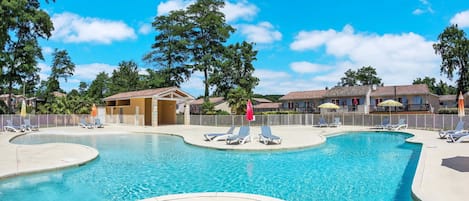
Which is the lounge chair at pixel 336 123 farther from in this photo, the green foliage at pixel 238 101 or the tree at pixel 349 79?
the tree at pixel 349 79

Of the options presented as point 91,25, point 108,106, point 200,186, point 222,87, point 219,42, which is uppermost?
point 219,42

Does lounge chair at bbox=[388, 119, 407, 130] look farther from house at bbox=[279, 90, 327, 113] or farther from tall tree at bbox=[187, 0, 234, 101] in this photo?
tall tree at bbox=[187, 0, 234, 101]

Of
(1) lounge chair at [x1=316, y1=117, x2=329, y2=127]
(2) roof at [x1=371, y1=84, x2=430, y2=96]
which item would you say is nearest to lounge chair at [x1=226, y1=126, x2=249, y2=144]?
(1) lounge chair at [x1=316, y1=117, x2=329, y2=127]

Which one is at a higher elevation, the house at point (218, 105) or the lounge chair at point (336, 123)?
the house at point (218, 105)

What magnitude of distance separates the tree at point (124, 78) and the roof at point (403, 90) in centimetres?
3950

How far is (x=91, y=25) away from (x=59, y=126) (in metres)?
12.1

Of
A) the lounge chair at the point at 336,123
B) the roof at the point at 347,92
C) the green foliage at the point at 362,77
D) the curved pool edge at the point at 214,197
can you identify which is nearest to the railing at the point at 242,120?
the lounge chair at the point at 336,123

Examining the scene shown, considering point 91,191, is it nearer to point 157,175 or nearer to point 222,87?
point 157,175

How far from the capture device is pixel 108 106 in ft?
119

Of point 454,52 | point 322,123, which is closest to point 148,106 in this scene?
point 322,123

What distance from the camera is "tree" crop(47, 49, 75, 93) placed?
159ft

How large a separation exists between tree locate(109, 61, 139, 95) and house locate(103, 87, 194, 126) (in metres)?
20.4

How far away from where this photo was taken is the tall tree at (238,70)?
40.7 meters

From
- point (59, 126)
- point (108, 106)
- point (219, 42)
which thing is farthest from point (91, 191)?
point (219, 42)
